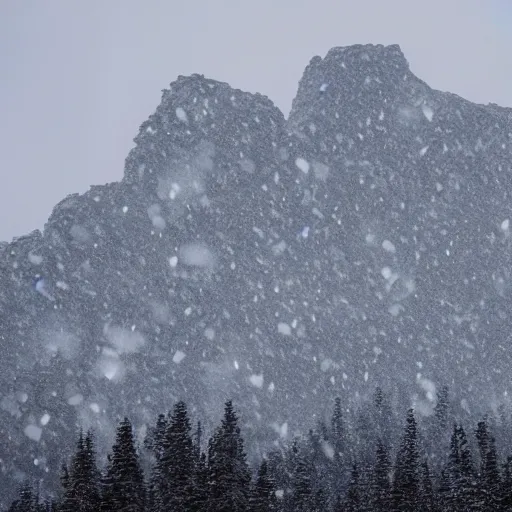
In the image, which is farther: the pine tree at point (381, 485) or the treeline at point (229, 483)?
the pine tree at point (381, 485)

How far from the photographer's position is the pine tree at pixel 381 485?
57.7 metres

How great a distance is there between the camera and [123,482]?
137 ft

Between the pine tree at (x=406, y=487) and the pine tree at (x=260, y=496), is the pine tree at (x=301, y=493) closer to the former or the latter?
the pine tree at (x=406, y=487)

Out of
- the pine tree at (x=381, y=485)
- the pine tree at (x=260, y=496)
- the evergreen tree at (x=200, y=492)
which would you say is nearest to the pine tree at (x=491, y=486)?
the pine tree at (x=381, y=485)

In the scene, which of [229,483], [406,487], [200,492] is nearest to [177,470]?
[200,492]

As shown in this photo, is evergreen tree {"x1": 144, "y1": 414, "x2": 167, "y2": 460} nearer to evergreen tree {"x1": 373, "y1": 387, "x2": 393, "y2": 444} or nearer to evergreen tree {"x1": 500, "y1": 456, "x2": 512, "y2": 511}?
evergreen tree {"x1": 500, "y1": 456, "x2": 512, "y2": 511}

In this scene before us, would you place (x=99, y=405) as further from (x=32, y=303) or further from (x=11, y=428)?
(x=32, y=303)

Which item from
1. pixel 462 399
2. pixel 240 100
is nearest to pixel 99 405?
pixel 462 399

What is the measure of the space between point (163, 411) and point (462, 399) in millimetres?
50861

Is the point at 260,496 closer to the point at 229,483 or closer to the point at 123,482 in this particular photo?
the point at 229,483

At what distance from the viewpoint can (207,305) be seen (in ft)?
467

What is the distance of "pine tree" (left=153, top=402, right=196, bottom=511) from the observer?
43688 millimetres

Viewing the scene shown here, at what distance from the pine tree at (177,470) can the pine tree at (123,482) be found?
1.93 m

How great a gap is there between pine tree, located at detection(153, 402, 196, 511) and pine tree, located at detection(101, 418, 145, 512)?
193 centimetres
